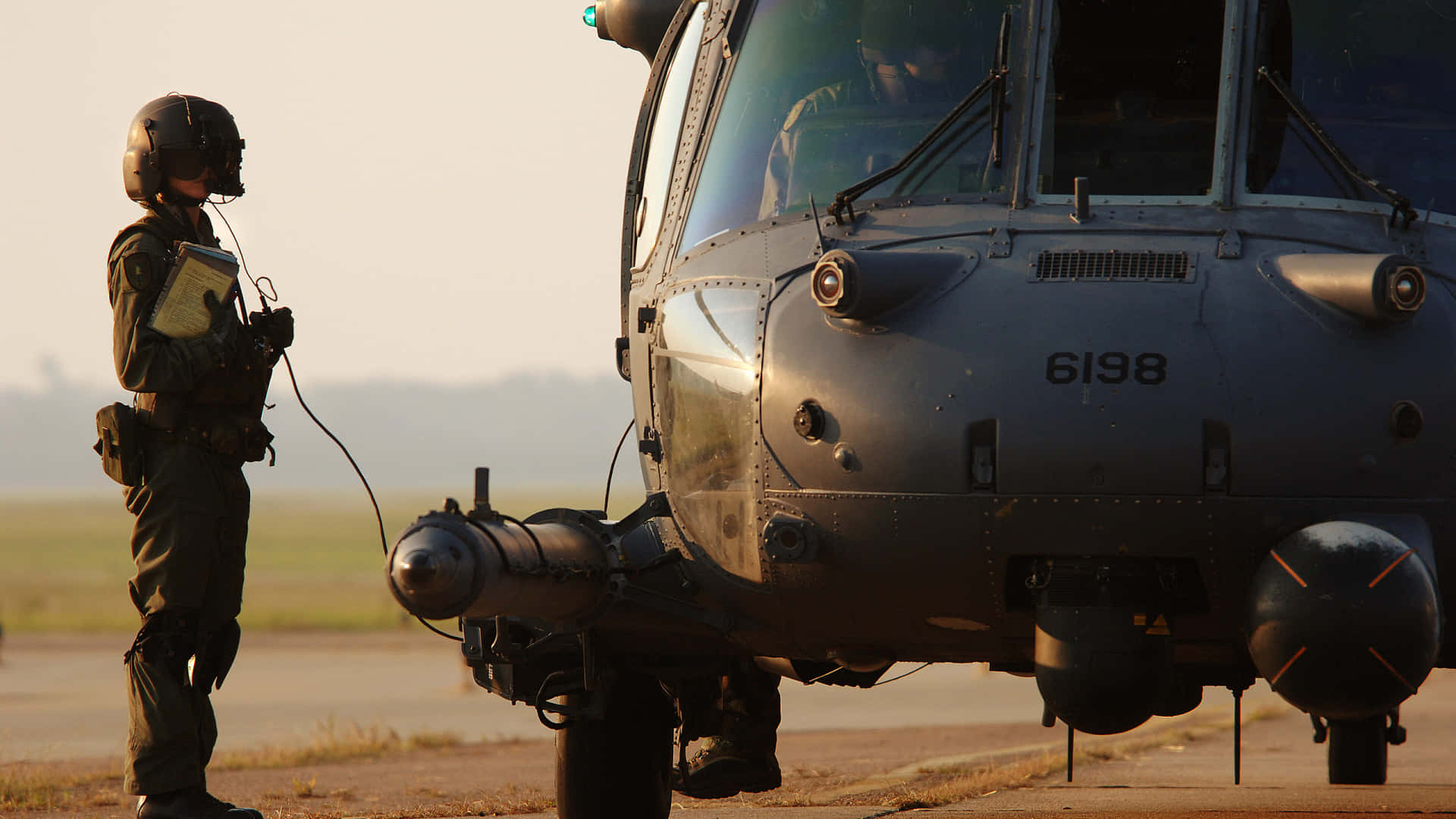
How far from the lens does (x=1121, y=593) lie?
4.65 metres

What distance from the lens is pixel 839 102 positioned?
583cm

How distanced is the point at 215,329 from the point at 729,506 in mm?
1816

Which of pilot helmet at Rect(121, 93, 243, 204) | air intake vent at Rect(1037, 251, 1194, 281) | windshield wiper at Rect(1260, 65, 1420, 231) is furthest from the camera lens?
pilot helmet at Rect(121, 93, 243, 204)

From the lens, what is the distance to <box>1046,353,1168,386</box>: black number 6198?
4531mm

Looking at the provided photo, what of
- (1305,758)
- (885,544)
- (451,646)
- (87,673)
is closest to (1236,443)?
(885,544)

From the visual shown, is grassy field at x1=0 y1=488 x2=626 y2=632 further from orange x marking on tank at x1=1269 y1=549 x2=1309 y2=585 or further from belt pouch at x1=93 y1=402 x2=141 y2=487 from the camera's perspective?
orange x marking on tank at x1=1269 y1=549 x2=1309 y2=585

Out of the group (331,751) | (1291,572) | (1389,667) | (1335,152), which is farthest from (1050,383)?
(331,751)

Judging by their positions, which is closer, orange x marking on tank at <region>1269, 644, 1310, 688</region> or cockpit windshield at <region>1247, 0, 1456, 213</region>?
orange x marking on tank at <region>1269, 644, 1310, 688</region>

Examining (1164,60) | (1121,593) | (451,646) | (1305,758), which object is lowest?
(451,646)

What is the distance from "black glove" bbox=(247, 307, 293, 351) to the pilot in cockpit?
1.65 meters

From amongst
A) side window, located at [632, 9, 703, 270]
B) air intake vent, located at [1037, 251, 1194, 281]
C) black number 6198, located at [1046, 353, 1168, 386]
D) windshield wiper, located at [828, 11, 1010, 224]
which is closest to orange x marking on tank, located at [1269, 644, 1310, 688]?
black number 6198, located at [1046, 353, 1168, 386]

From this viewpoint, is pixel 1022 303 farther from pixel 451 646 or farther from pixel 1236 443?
pixel 451 646

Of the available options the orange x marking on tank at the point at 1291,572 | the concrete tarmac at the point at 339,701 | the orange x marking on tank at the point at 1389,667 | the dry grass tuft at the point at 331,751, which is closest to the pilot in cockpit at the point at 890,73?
the orange x marking on tank at the point at 1291,572

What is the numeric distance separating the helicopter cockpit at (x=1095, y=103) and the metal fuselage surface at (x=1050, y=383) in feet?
0.05
